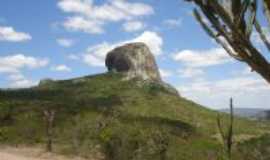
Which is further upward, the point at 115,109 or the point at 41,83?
the point at 41,83

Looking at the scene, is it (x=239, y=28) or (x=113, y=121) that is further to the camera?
(x=113, y=121)

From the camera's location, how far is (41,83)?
173 meters

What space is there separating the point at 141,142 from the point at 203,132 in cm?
7011

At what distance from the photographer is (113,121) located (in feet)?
261

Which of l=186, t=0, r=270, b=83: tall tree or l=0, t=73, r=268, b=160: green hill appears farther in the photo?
l=0, t=73, r=268, b=160: green hill

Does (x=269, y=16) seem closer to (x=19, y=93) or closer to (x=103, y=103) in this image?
(x=103, y=103)

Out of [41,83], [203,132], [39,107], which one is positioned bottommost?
[203,132]

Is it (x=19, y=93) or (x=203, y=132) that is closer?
(x=203, y=132)

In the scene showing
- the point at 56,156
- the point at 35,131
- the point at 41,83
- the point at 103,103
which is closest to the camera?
the point at 56,156

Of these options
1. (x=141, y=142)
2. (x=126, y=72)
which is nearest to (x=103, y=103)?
(x=126, y=72)

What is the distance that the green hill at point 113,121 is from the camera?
37.2 m

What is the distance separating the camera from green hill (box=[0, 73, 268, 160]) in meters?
37.2

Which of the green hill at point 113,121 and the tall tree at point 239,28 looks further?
the green hill at point 113,121

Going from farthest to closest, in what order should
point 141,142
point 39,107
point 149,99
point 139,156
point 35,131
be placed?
1. point 149,99
2. point 39,107
3. point 35,131
4. point 141,142
5. point 139,156
